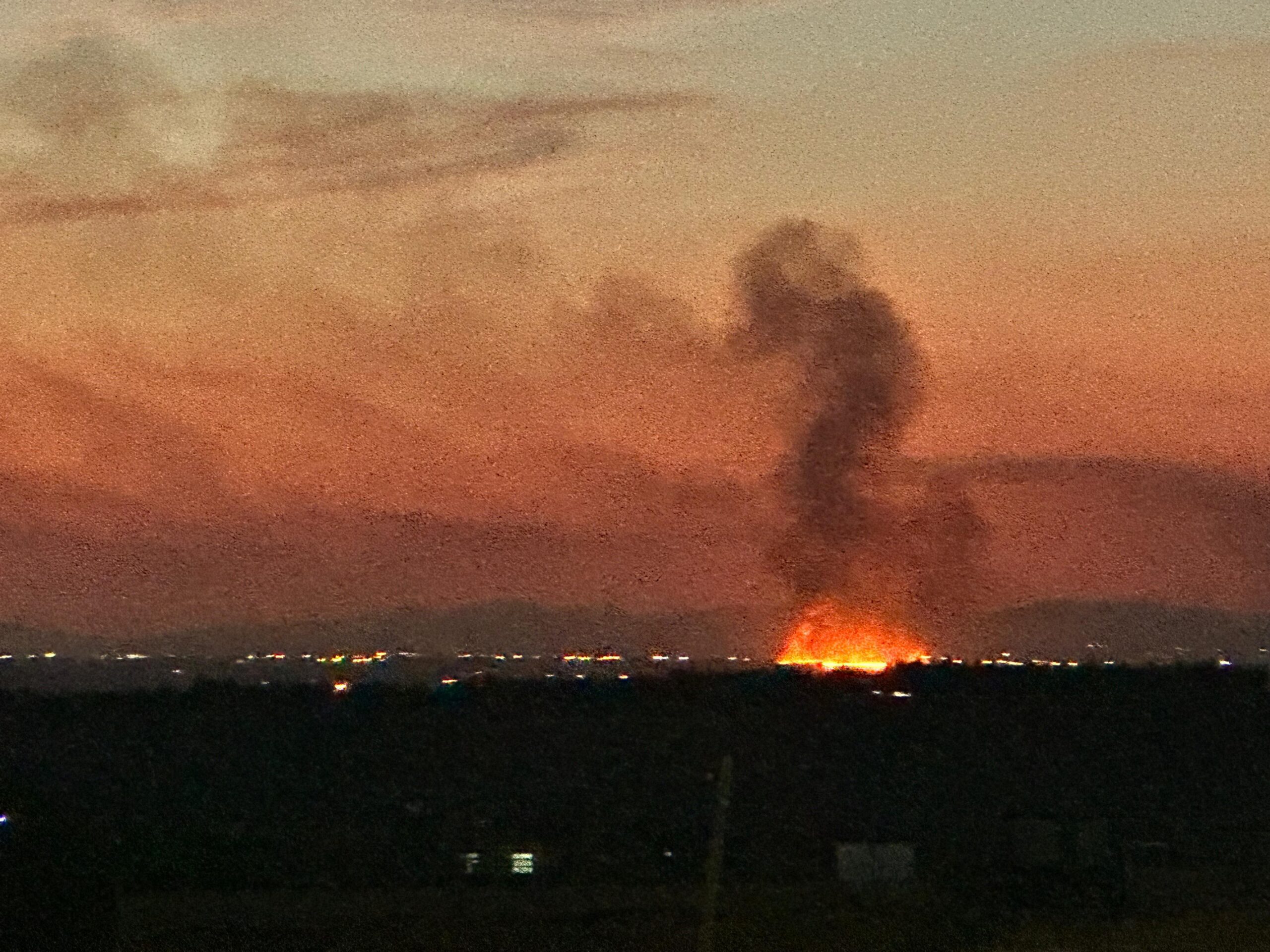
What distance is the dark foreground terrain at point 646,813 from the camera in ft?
116

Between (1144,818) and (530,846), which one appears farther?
A: (1144,818)

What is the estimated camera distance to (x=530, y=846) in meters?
55.2

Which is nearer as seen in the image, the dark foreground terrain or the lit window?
the dark foreground terrain

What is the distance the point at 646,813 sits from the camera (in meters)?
61.9

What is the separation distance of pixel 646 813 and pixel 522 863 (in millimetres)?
10200

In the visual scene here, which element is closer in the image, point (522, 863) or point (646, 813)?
point (522, 863)

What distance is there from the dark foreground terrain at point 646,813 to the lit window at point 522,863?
16 cm

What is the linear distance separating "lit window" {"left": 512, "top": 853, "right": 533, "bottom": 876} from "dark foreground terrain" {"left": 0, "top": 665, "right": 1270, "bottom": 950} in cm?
16

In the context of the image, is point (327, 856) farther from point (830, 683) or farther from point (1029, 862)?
point (830, 683)

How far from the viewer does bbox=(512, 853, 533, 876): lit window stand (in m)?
51.3

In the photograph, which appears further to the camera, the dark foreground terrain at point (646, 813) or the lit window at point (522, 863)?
the lit window at point (522, 863)

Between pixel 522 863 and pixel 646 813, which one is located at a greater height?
pixel 646 813

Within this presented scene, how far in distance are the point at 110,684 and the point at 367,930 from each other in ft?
205

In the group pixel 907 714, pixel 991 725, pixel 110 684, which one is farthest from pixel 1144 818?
pixel 110 684
